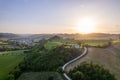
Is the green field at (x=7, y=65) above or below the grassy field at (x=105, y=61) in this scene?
below

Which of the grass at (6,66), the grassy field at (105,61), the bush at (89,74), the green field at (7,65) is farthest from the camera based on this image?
the green field at (7,65)

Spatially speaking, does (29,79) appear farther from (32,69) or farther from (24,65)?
(24,65)

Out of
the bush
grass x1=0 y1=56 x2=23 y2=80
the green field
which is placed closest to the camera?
the bush

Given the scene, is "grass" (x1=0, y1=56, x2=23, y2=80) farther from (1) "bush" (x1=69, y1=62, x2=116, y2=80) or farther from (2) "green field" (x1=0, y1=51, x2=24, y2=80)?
(1) "bush" (x1=69, y1=62, x2=116, y2=80)

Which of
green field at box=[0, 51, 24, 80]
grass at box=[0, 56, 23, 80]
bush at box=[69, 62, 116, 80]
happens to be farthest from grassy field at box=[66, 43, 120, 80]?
green field at box=[0, 51, 24, 80]

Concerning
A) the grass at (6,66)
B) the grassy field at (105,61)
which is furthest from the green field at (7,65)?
the grassy field at (105,61)

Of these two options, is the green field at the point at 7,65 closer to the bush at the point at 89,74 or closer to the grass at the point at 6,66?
the grass at the point at 6,66

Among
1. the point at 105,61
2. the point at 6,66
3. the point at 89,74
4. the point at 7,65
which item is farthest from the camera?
the point at 7,65

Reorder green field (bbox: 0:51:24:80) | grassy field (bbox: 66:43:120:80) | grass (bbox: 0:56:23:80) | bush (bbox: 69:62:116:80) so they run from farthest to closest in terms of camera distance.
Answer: green field (bbox: 0:51:24:80) → grass (bbox: 0:56:23:80) → grassy field (bbox: 66:43:120:80) → bush (bbox: 69:62:116:80)

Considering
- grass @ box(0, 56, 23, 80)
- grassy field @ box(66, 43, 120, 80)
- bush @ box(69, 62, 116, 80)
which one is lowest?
grass @ box(0, 56, 23, 80)

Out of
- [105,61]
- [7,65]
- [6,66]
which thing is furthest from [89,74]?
[7,65]

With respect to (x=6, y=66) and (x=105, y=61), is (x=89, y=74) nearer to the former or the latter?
(x=105, y=61)

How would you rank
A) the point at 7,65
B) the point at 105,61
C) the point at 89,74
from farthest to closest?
the point at 7,65 < the point at 105,61 < the point at 89,74
